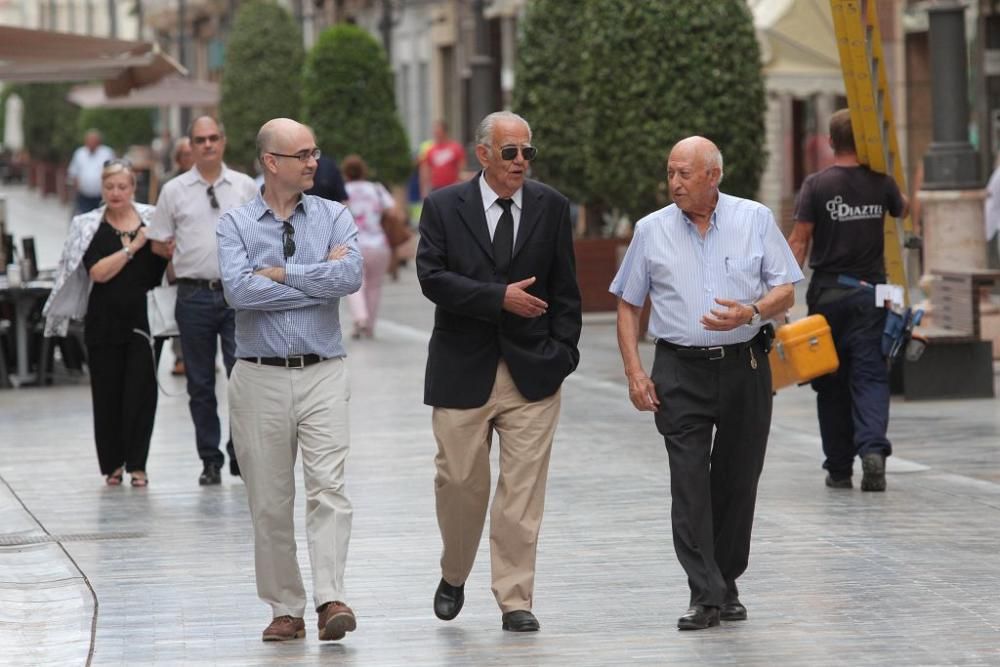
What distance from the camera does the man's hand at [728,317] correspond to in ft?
25.0

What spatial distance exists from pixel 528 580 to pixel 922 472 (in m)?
4.44

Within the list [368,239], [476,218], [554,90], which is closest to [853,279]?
[476,218]

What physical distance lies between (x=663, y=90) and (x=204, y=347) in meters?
8.80

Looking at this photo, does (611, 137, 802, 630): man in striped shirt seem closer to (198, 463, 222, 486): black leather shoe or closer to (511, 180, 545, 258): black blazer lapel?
(511, 180, 545, 258): black blazer lapel

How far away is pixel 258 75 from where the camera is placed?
43.3 m

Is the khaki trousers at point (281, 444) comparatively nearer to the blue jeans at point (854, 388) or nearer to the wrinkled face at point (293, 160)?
the wrinkled face at point (293, 160)

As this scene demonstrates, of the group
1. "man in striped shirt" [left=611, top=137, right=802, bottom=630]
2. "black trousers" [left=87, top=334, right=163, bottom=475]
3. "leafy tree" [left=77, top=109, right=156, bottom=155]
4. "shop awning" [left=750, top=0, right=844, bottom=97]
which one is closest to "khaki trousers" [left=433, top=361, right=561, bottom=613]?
"man in striped shirt" [left=611, top=137, right=802, bottom=630]

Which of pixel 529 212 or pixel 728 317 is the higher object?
pixel 529 212

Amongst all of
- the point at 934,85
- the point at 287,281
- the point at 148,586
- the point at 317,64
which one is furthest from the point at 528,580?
the point at 317,64

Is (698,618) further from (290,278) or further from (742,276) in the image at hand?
(290,278)

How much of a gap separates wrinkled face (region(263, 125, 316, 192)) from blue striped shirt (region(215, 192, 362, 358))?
0.14 metres

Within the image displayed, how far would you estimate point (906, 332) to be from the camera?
36.9 feet

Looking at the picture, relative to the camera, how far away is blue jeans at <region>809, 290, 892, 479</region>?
11.0 metres

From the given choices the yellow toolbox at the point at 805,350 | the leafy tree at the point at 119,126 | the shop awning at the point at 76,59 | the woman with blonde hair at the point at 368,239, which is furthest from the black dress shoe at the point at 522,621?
the leafy tree at the point at 119,126
